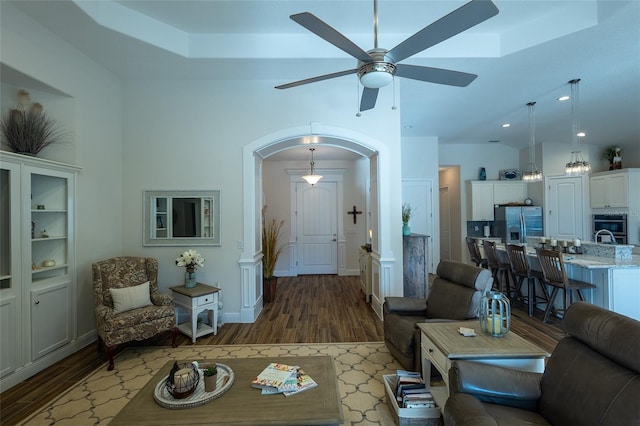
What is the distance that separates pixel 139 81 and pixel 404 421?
4.99m

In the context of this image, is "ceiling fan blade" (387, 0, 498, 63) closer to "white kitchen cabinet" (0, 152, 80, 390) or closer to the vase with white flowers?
the vase with white flowers

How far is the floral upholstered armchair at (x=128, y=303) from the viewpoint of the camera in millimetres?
2877

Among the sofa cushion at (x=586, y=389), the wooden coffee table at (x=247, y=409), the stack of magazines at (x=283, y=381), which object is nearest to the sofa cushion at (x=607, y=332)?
the sofa cushion at (x=586, y=389)

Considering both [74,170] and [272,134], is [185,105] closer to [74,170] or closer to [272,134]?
[272,134]

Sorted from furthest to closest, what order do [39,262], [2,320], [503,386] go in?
[39,262], [2,320], [503,386]

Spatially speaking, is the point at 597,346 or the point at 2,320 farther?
the point at 2,320

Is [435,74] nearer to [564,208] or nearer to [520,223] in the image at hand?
[520,223]

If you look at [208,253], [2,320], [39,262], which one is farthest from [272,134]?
[2,320]

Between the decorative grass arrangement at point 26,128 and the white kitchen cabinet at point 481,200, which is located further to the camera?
the white kitchen cabinet at point 481,200

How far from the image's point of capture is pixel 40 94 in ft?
10.5

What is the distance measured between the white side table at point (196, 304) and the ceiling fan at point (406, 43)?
3034 millimetres

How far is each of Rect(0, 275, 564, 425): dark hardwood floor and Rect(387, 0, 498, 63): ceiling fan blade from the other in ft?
10.1

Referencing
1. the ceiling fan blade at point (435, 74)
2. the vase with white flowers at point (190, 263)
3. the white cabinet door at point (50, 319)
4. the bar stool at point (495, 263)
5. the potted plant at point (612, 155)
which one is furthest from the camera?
the potted plant at point (612, 155)

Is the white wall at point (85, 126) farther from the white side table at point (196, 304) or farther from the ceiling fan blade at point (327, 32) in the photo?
the ceiling fan blade at point (327, 32)
